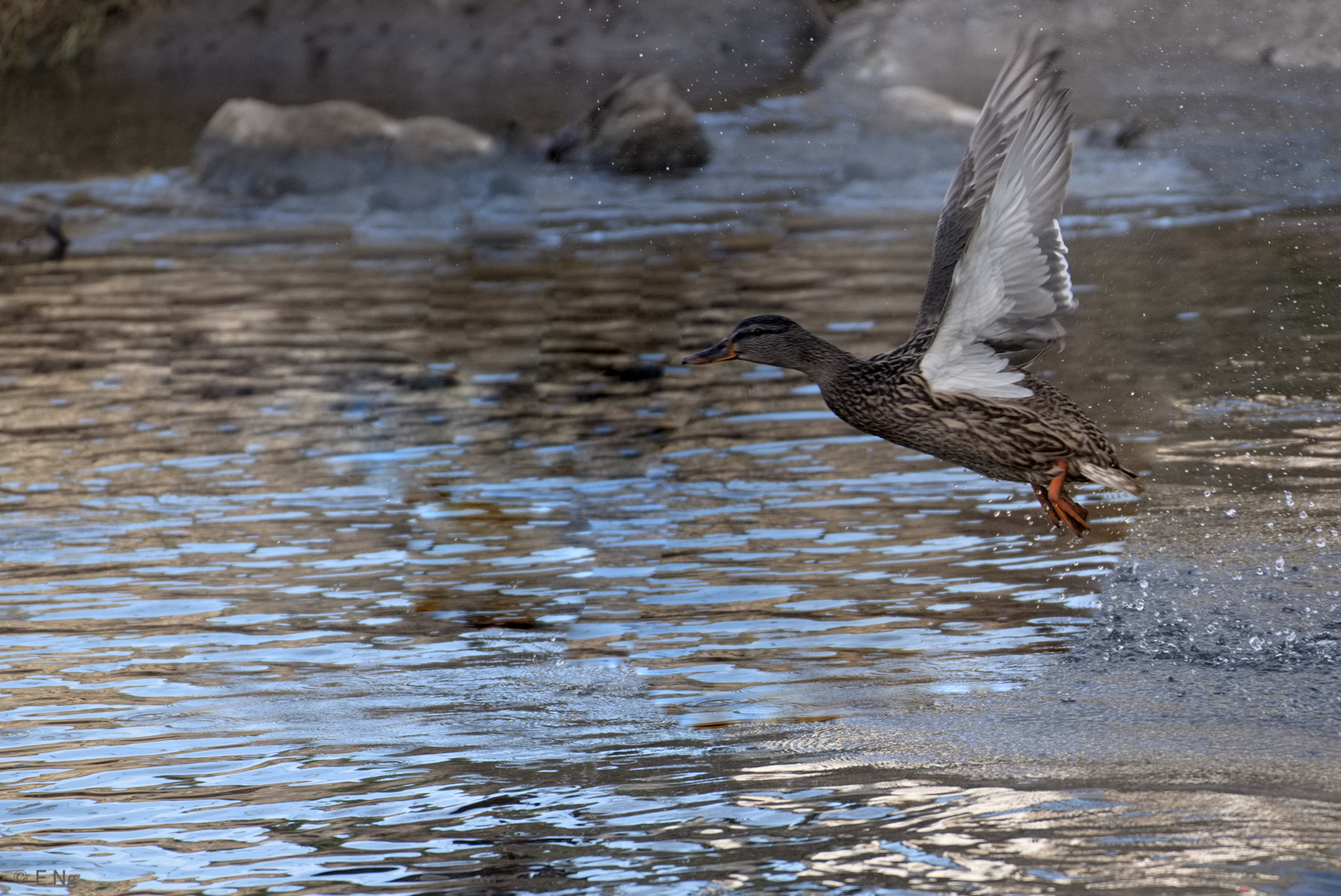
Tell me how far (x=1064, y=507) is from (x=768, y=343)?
1.08 meters

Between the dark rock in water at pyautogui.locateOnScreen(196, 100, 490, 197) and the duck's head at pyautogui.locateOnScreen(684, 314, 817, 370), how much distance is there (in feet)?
38.7

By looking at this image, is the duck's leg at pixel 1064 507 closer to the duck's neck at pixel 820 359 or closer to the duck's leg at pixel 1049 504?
the duck's leg at pixel 1049 504

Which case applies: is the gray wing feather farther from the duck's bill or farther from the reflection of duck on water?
the reflection of duck on water

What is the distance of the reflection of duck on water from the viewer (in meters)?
15.5

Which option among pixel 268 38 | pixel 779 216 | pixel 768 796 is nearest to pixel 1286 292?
pixel 779 216

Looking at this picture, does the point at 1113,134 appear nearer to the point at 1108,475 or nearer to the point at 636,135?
the point at 636,135

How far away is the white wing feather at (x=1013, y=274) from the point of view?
5133 millimetres

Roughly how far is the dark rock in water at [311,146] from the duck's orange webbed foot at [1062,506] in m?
12.5

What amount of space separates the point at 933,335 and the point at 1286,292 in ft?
20.2

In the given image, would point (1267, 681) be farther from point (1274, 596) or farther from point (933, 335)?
point (933, 335)

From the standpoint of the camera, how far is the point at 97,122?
77.2ft

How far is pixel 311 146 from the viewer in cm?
1764

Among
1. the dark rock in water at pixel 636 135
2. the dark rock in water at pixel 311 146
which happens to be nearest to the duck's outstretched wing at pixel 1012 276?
the dark rock in water at pixel 636 135

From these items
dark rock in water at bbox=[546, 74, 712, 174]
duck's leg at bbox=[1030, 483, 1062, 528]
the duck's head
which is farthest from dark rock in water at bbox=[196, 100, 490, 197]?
duck's leg at bbox=[1030, 483, 1062, 528]
